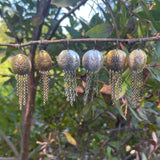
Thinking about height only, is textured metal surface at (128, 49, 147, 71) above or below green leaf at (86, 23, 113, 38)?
below

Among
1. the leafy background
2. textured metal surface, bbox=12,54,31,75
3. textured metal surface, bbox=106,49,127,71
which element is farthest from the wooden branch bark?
textured metal surface, bbox=106,49,127,71

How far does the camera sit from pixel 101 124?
109cm

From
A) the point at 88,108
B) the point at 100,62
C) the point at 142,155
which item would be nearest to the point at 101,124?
the point at 142,155

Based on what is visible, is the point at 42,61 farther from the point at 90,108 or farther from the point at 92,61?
the point at 90,108

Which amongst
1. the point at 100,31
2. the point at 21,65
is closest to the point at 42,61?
the point at 21,65

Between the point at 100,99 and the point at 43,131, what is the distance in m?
0.51

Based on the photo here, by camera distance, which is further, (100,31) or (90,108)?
(90,108)

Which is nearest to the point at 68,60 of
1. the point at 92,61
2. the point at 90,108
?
the point at 92,61

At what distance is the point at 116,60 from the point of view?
468mm

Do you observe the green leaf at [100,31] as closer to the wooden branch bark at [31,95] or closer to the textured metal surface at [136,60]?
the textured metal surface at [136,60]

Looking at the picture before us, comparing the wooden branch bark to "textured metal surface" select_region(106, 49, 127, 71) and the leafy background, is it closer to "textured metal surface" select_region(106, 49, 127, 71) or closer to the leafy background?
the leafy background

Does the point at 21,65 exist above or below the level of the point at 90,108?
above

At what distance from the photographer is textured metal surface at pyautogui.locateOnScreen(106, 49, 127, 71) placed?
1.54ft

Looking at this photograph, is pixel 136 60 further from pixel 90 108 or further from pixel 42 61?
pixel 90 108
